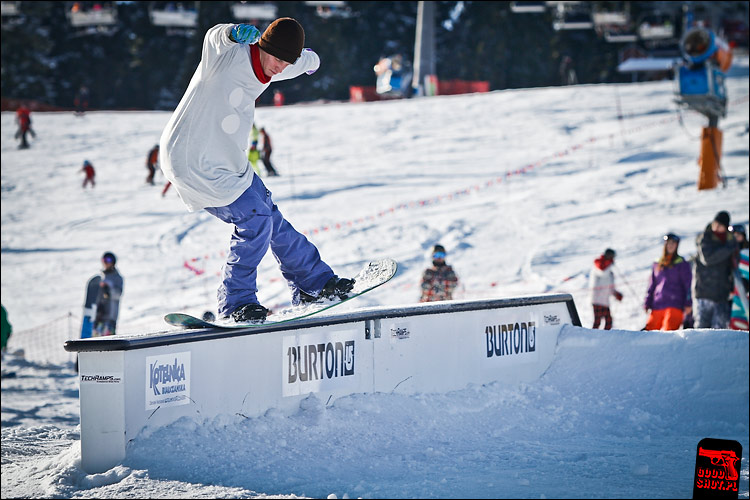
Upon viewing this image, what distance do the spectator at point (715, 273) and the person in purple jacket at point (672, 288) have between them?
305mm

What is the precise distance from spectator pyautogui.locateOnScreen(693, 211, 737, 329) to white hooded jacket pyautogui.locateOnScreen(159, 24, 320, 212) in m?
5.57

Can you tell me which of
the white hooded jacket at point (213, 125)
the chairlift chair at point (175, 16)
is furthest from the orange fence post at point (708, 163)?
the chairlift chair at point (175, 16)

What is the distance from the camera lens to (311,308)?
499cm

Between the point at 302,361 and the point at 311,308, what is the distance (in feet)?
1.09

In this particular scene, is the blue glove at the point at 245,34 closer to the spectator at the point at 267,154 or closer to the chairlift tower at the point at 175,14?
the spectator at the point at 267,154

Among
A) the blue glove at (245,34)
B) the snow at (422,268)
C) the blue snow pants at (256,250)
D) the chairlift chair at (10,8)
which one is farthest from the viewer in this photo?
the chairlift chair at (10,8)

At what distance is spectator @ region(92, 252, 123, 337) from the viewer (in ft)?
33.3

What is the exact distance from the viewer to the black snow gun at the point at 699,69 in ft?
55.9

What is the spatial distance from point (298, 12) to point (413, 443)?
4323 cm

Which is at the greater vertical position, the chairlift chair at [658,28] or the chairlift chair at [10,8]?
the chairlift chair at [10,8]

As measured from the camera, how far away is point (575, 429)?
521cm

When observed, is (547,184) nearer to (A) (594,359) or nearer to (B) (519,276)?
(B) (519,276)

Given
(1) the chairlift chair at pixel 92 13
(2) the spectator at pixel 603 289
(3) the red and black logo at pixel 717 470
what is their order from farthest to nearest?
→ (1) the chairlift chair at pixel 92 13 → (2) the spectator at pixel 603 289 → (3) the red and black logo at pixel 717 470

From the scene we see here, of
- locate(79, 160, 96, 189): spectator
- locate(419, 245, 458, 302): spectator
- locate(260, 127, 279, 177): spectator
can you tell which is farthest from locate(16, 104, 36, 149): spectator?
locate(419, 245, 458, 302): spectator
